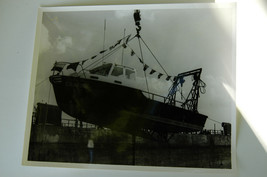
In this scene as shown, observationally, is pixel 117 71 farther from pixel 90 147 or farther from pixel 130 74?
pixel 90 147

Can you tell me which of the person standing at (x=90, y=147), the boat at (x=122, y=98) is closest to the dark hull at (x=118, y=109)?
the boat at (x=122, y=98)

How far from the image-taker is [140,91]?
1.25 m

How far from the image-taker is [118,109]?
125 centimetres

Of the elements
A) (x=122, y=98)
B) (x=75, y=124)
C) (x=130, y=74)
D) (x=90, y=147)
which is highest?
(x=130, y=74)

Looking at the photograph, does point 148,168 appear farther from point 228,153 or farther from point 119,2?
point 119,2

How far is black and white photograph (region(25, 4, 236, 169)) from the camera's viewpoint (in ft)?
4.00

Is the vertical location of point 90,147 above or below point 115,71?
below

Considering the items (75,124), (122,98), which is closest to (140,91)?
(122,98)

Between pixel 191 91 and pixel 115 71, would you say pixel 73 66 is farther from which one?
pixel 191 91

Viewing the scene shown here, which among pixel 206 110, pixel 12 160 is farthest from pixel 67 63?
pixel 206 110

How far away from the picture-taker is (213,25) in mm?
1264

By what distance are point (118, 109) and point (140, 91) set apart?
0.15 m

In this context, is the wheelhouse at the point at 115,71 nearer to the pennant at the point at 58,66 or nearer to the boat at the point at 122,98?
the boat at the point at 122,98

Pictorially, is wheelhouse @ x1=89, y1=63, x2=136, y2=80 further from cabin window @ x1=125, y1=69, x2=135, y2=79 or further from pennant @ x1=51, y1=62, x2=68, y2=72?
pennant @ x1=51, y1=62, x2=68, y2=72
